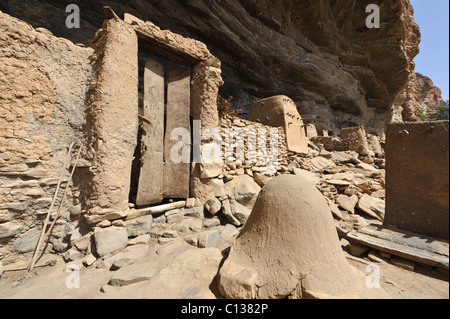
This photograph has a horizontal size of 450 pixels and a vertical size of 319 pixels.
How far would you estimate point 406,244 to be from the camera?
4.66ft

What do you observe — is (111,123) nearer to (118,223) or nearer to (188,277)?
(118,223)

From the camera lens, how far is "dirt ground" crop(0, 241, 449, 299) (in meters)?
1.12

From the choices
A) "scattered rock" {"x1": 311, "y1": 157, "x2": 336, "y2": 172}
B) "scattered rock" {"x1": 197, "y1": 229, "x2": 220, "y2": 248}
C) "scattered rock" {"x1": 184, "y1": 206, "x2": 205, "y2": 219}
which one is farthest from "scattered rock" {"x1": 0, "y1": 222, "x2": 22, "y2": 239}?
"scattered rock" {"x1": 311, "y1": 157, "x2": 336, "y2": 172}

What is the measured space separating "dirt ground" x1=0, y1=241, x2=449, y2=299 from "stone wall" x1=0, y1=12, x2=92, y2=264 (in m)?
0.42

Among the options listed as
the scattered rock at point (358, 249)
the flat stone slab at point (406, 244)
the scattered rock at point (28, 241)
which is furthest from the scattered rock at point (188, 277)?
the scattered rock at point (28, 241)

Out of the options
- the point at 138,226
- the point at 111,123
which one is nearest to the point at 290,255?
the point at 138,226

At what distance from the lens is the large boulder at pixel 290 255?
1.31 m

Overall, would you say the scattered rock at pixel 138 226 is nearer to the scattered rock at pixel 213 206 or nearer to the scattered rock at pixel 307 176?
the scattered rock at pixel 213 206

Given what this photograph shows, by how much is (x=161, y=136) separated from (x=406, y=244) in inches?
136

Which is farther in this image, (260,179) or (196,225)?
(260,179)

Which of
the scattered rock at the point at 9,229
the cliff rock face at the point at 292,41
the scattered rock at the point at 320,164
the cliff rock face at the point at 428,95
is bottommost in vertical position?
the scattered rock at the point at 9,229

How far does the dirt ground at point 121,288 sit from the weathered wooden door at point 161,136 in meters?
1.08

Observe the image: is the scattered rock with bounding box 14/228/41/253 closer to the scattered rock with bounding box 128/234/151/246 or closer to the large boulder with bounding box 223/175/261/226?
the scattered rock with bounding box 128/234/151/246

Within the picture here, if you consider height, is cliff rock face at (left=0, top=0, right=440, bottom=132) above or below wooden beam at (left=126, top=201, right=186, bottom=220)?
above
